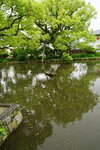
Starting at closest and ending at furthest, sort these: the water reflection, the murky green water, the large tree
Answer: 1. the murky green water
2. the water reflection
3. the large tree

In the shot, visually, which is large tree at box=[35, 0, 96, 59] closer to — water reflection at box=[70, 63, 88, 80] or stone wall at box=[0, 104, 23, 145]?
water reflection at box=[70, 63, 88, 80]

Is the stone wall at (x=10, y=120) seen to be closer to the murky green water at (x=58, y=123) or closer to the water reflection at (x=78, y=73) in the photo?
the murky green water at (x=58, y=123)

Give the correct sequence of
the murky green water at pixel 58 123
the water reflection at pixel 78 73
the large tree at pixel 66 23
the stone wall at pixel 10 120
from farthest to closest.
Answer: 1. the large tree at pixel 66 23
2. the water reflection at pixel 78 73
3. the stone wall at pixel 10 120
4. the murky green water at pixel 58 123

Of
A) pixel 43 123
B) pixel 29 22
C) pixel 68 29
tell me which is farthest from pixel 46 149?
pixel 68 29

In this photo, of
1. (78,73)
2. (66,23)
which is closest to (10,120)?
(78,73)

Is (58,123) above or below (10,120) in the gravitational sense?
below

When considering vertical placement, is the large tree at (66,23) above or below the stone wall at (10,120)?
above

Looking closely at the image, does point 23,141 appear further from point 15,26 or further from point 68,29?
point 68,29

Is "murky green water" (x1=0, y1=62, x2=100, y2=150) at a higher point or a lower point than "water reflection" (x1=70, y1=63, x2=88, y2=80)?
lower

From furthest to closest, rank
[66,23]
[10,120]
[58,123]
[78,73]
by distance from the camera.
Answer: [66,23]
[78,73]
[58,123]
[10,120]

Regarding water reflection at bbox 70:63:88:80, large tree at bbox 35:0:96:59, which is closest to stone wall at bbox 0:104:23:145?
water reflection at bbox 70:63:88:80

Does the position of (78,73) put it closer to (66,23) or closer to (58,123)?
(58,123)

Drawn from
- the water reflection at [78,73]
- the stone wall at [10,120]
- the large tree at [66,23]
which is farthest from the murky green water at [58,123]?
the large tree at [66,23]

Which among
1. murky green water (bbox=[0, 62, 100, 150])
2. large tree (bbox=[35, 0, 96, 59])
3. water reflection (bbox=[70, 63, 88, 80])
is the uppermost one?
large tree (bbox=[35, 0, 96, 59])
